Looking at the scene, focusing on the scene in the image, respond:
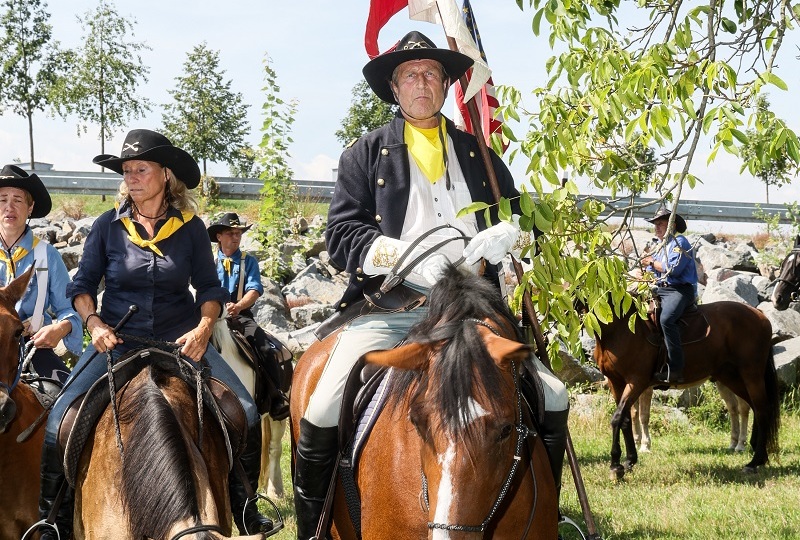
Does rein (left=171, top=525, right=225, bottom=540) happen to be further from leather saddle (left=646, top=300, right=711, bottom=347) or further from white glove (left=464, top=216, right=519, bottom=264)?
leather saddle (left=646, top=300, right=711, bottom=347)

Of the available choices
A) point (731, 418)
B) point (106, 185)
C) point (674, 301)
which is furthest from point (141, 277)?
point (106, 185)

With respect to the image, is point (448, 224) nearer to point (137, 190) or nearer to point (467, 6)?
point (137, 190)

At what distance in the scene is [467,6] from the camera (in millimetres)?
6195

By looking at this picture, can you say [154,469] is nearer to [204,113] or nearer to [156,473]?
[156,473]

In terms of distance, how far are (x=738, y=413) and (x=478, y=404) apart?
34.9 ft

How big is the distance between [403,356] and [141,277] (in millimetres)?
2020

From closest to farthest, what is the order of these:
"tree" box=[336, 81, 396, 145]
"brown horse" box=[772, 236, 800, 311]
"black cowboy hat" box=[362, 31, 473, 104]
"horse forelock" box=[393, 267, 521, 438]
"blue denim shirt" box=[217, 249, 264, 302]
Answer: "horse forelock" box=[393, 267, 521, 438] < "black cowboy hat" box=[362, 31, 473, 104] < "blue denim shirt" box=[217, 249, 264, 302] < "brown horse" box=[772, 236, 800, 311] < "tree" box=[336, 81, 396, 145]

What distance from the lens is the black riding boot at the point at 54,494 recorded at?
4469mm

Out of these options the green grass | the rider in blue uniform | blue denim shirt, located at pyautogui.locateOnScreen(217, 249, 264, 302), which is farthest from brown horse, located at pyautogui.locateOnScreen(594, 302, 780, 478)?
blue denim shirt, located at pyautogui.locateOnScreen(217, 249, 264, 302)

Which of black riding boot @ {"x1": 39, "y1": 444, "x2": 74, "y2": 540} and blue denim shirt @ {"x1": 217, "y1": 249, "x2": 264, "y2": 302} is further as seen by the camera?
blue denim shirt @ {"x1": 217, "y1": 249, "x2": 264, "y2": 302}

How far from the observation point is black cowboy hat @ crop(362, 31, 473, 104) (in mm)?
4902

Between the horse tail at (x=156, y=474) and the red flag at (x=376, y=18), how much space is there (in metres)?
2.91

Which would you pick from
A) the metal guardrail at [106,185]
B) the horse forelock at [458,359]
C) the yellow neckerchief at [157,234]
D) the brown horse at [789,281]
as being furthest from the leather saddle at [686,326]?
the metal guardrail at [106,185]

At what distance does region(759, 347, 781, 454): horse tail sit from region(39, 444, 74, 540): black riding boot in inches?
369
